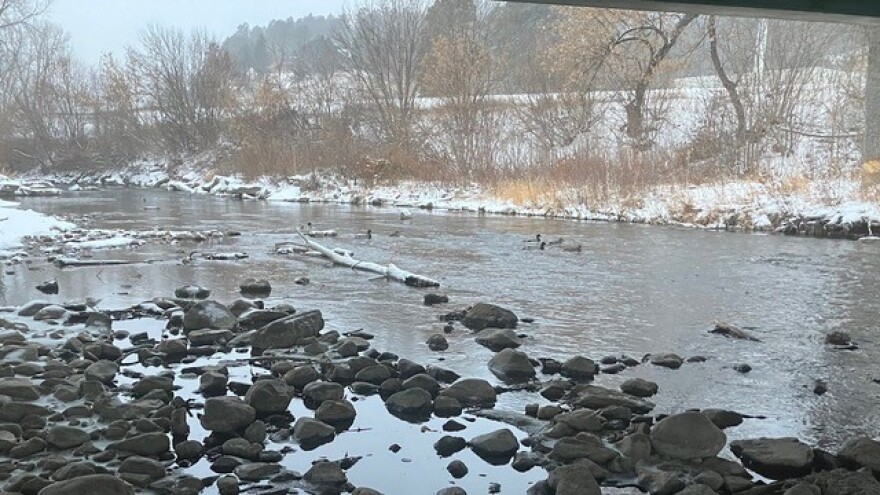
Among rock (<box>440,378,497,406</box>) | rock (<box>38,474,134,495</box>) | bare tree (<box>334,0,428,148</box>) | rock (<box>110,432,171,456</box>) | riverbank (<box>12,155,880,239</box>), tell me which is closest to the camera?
rock (<box>38,474,134,495</box>)

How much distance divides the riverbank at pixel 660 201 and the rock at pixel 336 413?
14.9 meters

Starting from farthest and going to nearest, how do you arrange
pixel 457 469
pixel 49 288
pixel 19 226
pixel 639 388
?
pixel 19 226 < pixel 49 288 < pixel 639 388 < pixel 457 469

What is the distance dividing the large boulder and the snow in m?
11.7

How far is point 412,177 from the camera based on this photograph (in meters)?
32.2

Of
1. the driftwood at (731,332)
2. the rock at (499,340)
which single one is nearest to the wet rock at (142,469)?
the rock at (499,340)

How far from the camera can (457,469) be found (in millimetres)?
5266

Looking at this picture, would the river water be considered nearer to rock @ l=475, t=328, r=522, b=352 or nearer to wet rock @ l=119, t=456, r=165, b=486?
rock @ l=475, t=328, r=522, b=352

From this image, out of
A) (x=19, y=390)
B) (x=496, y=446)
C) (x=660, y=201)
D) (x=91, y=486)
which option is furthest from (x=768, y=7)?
(x=660, y=201)

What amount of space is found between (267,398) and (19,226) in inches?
584

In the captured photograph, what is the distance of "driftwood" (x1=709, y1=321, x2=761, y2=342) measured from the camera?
8.52 meters

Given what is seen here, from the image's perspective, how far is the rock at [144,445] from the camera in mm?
5391

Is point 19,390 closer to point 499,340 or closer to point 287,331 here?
point 287,331

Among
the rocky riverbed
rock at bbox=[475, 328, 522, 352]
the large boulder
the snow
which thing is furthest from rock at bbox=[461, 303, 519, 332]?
the snow

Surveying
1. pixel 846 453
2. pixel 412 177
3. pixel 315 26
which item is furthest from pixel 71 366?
pixel 315 26
